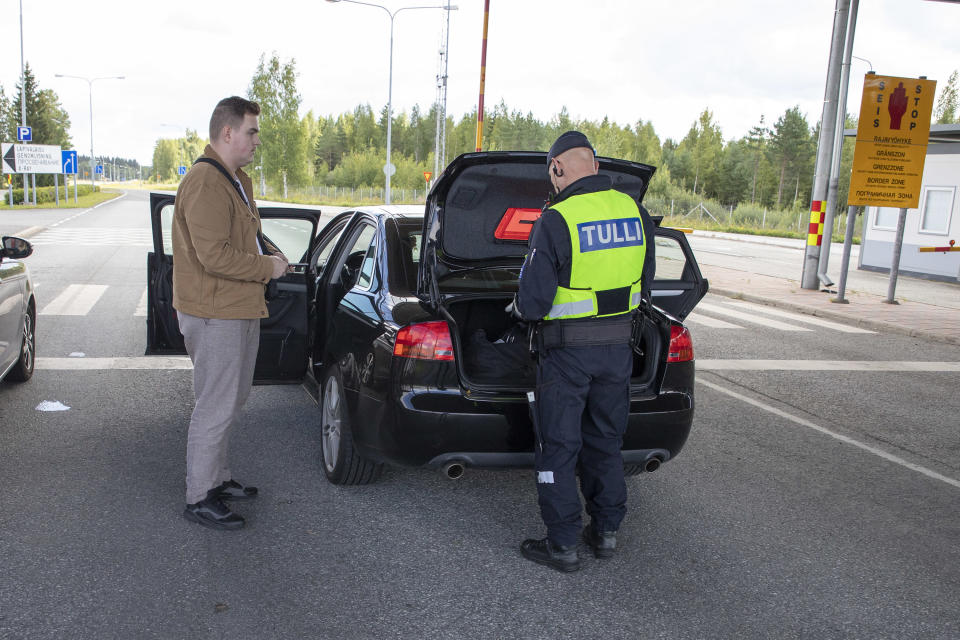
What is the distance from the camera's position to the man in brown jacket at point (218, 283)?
3395 millimetres

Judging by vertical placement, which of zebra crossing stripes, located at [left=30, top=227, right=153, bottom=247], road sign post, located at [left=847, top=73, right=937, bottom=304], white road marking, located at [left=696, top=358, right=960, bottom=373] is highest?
road sign post, located at [left=847, top=73, right=937, bottom=304]

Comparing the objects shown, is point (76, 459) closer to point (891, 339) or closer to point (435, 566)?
point (435, 566)

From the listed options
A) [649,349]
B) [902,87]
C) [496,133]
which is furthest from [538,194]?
[496,133]

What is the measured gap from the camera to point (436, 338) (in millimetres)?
3570

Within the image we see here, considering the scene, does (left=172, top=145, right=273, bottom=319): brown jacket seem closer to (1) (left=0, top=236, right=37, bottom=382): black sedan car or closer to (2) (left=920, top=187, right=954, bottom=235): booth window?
(1) (left=0, top=236, right=37, bottom=382): black sedan car

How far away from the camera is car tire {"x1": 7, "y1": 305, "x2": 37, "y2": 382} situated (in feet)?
19.6

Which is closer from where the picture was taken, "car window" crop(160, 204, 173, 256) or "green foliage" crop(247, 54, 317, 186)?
"car window" crop(160, 204, 173, 256)

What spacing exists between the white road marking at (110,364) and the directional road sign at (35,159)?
112 feet

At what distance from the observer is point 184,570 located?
3211mm

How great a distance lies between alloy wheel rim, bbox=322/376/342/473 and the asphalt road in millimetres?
138

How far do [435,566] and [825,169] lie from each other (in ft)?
41.6

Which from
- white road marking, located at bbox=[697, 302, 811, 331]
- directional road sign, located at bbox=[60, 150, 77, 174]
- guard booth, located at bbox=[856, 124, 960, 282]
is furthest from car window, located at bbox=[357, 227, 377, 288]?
directional road sign, located at bbox=[60, 150, 77, 174]

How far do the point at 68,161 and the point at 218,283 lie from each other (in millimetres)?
41541

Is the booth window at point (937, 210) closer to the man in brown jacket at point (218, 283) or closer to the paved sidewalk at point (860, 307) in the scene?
the paved sidewalk at point (860, 307)
